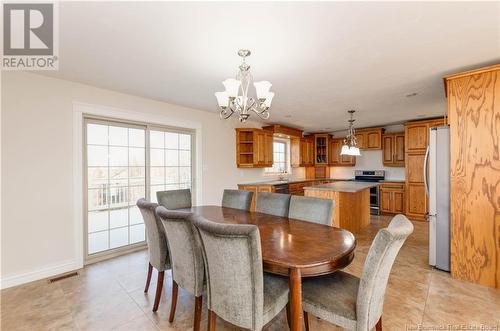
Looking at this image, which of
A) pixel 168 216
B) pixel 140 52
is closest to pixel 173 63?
pixel 140 52

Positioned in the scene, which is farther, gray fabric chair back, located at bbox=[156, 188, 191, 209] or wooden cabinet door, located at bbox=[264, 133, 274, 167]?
wooden cabinet door, located at bbox=[264, 133, 274, 167]

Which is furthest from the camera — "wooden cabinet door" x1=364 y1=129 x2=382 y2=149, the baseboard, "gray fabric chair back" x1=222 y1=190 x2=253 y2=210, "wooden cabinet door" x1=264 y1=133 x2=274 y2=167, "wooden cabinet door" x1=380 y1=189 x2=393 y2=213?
"wooden cabinet door" x1=364 y1=129 x2=382 y2=149

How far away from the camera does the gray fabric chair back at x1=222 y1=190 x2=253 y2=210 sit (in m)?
3.08

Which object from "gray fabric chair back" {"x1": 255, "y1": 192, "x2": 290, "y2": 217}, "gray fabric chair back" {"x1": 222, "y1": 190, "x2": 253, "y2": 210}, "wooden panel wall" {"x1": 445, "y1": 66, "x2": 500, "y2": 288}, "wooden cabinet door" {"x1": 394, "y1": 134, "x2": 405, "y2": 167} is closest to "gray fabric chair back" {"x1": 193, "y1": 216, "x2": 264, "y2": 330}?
"gray fabric chair back" {"x1": 255, "y1": 192, "x2": 290, "y2": 217}

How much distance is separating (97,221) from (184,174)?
151cm

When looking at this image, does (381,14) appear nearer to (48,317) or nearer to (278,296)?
(278,296)

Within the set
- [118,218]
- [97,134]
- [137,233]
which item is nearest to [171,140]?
[97,134]

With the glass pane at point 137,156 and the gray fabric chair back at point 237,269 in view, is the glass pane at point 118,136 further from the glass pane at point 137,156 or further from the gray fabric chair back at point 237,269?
the gray fabric chair back at point 237,269

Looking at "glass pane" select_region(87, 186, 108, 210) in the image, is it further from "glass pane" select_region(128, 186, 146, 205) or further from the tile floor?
the tile floor

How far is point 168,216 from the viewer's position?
5.59 ft

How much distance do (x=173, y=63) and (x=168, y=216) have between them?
1605mm

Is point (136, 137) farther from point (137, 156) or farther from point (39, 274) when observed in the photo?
point (39, 274)

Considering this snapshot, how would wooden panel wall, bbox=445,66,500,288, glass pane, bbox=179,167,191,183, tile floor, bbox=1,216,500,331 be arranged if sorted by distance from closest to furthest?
tile floor, bbox=1,216,500,331 → wooden panel wall, bbox=445,66,500,288 → glass pane, bbox=179,167,191,183

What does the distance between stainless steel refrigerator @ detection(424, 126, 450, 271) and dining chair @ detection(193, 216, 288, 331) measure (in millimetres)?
2444
